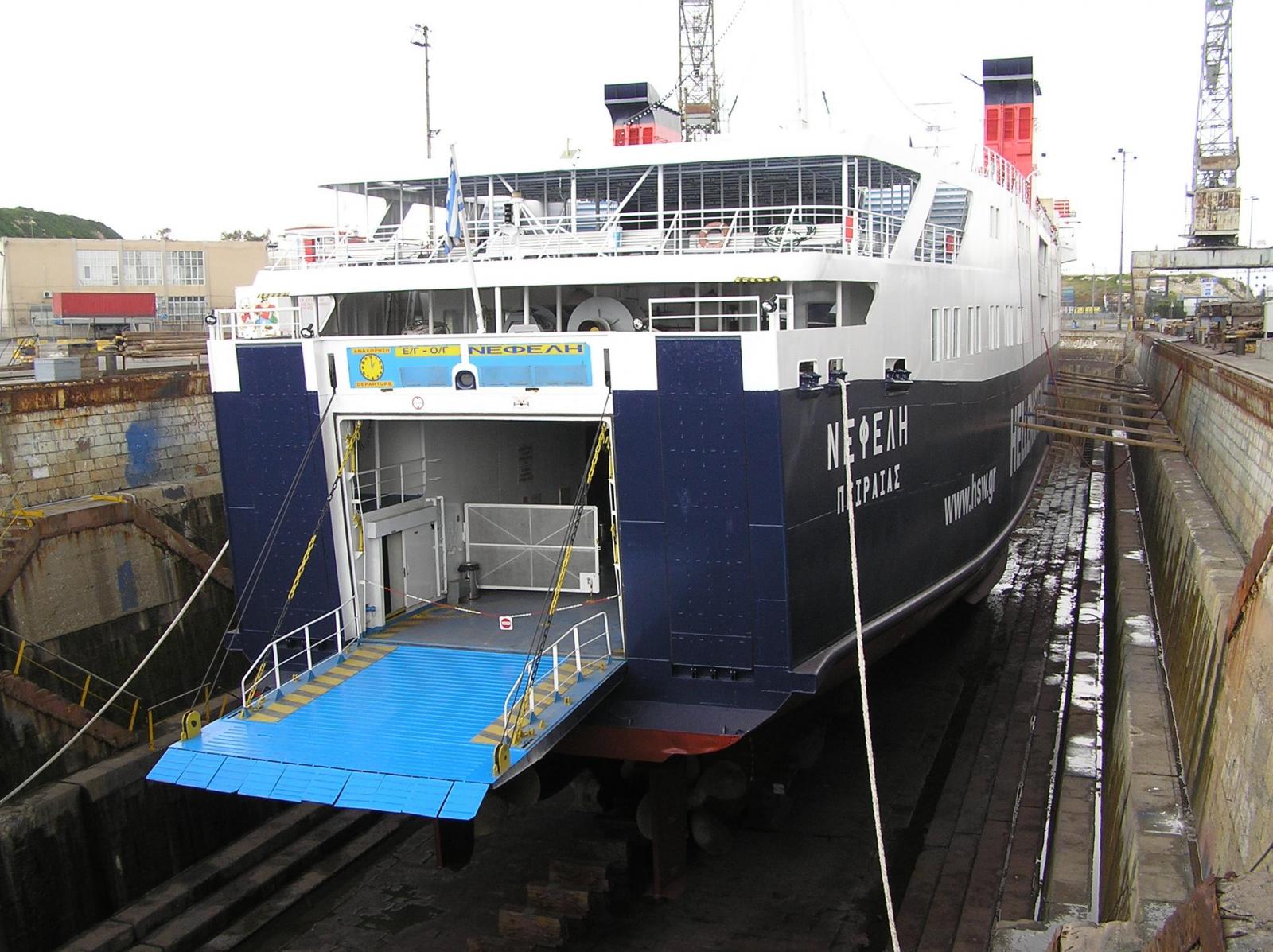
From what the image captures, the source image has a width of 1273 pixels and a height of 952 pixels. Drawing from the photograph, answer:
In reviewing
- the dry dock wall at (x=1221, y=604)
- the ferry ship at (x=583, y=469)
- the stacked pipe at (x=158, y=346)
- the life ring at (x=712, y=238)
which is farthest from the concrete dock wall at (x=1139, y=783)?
the stacked pipe at (x=158, y=346)

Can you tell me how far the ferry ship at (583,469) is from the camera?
8578 mm

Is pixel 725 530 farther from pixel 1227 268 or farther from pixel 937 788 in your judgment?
pixel 1227 268

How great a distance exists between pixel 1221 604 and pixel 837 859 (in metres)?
4.12

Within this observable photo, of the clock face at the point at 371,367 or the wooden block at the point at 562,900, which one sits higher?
the clock face at the point at 371,367

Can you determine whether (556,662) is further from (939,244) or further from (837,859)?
(939,244)

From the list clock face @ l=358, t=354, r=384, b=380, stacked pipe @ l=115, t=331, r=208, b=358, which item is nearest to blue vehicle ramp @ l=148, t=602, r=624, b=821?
clock face @ l=358, t=354, r=384, b=380

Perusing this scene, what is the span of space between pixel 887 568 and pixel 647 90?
30.6 feet

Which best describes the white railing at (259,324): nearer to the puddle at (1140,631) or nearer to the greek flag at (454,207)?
the greek flag at (454,207)

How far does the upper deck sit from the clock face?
43.1 inches

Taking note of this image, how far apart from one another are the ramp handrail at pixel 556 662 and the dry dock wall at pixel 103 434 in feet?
25.2

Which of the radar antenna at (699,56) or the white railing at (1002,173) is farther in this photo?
the radar antenna at (699,56)

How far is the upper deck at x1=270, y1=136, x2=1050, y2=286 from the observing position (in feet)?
33.9

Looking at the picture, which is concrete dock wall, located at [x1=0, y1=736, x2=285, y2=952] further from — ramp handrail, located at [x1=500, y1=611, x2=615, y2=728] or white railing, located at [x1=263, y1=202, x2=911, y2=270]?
white railing, located at [x1=263, y1=202, x2=911, y2=270]

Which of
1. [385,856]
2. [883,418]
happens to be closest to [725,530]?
[883,418]
